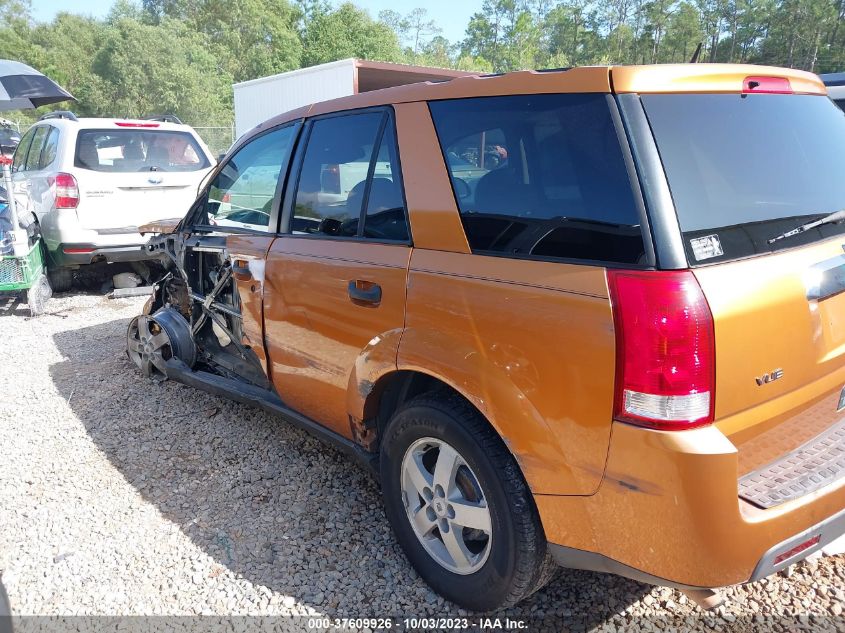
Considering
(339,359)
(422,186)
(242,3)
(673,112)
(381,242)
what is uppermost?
(242,3)

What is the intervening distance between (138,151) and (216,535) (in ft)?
19.0

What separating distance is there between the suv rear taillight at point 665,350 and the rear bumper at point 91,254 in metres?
6.30

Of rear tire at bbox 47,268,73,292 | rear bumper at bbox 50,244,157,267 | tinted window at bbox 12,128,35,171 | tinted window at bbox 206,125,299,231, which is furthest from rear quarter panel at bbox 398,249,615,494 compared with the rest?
tinted window at bbox 12,128,35,171

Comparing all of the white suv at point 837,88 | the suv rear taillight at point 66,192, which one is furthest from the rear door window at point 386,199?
the suv rear taillight at point 66,192

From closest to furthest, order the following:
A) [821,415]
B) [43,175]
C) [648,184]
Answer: [648,184] < [821,415] < [43,175]

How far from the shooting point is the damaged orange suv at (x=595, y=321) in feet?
5.45

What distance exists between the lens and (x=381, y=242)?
251 centimetres

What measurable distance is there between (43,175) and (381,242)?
6.27 metres

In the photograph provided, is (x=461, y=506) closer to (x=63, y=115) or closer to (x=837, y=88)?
(x=837, y=88)

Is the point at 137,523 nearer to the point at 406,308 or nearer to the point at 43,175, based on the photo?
the point at 406,308

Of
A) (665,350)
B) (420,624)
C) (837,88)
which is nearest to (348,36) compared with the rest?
(837,88)

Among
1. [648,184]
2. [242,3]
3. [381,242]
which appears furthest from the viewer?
[242,3]

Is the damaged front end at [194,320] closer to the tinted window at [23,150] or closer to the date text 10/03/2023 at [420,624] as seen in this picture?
the date text 10/03/2023 at [420,624]

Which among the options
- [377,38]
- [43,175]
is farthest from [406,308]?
[377,38]
